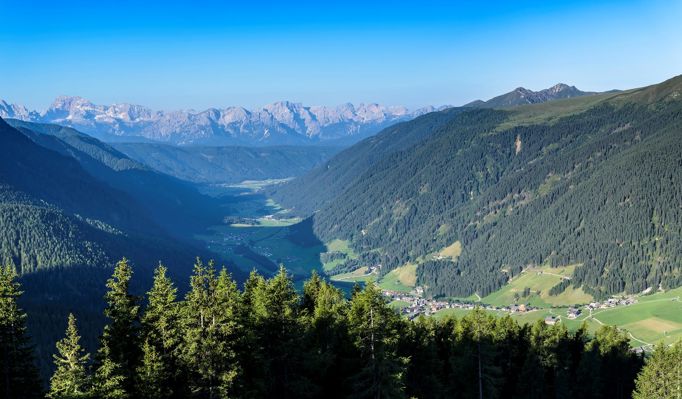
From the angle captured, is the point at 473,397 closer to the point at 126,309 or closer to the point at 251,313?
the point at 251,313

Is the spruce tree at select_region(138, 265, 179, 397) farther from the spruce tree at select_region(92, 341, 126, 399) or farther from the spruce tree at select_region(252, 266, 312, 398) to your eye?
the spruce tree at select_region(252, 266, 312, 398)

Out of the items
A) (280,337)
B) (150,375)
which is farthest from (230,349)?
(280,337)

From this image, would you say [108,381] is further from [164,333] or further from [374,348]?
[374,348]

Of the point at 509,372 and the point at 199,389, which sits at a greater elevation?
the point at 199,389

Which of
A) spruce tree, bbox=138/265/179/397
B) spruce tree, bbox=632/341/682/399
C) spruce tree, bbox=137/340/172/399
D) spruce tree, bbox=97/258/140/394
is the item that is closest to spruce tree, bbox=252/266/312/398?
spruce tree, bbox=138/265/179/397

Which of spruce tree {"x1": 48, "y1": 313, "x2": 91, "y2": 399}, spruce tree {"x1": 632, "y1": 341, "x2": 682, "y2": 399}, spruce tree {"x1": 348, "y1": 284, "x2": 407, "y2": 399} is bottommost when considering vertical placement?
spruce tree {"x1": 632, "y1": 341, "x2": 682, "y2": 399}

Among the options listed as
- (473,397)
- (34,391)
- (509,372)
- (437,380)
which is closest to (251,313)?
(34,391)
